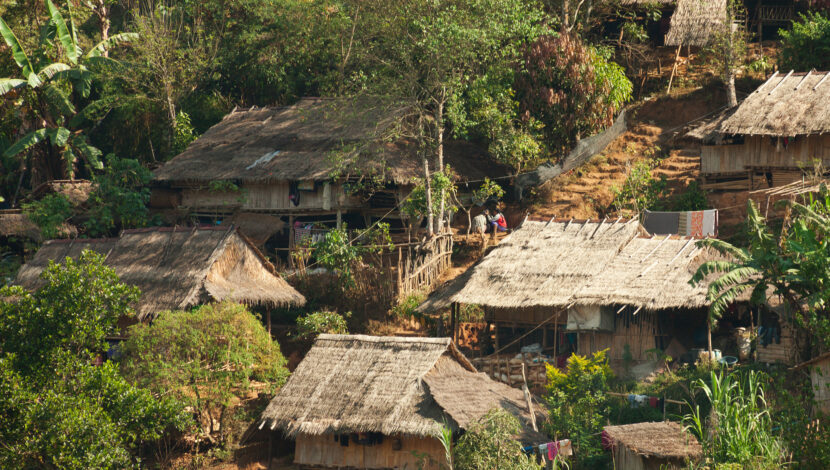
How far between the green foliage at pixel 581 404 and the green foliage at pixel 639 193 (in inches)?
297

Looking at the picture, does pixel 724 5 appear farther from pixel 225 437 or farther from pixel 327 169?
pixel 225 437

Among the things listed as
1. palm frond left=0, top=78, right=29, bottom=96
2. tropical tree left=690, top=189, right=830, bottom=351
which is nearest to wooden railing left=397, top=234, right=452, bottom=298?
tropical tree left=690, top=189, right=830, bottom=351

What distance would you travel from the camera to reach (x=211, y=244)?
21.7 meters

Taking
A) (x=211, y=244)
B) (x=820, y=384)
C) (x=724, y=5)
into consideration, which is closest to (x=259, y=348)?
(x=211, y=244)

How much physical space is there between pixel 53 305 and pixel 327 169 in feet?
32.5

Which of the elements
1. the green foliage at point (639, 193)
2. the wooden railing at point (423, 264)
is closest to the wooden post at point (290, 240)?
the wooden railing at point (423, 264)

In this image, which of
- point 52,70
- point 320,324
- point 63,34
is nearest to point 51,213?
point 52,70

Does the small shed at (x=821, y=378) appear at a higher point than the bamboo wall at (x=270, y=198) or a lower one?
lower

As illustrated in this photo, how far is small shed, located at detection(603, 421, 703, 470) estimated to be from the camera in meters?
14.4

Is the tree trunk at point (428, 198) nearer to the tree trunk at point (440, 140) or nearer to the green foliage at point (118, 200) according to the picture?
the tree trunk at point (440, 140)

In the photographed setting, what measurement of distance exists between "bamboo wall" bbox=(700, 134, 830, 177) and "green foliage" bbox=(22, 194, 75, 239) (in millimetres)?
16493

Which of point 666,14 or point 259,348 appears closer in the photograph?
point 259,348

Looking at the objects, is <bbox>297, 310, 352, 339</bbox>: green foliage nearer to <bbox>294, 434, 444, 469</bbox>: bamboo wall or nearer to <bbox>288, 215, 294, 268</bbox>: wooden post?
<bbox>288, 215, 294, 268</bbox>: wooden post

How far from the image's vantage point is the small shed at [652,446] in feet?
47.2
